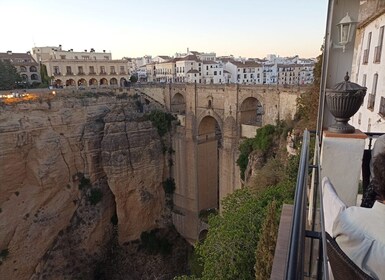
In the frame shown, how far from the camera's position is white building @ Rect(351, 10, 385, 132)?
8.90 m

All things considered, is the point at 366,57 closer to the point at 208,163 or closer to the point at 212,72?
the point at 208,163

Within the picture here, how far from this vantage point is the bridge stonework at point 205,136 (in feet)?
64.8

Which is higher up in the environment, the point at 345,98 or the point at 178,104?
the point at 345,98

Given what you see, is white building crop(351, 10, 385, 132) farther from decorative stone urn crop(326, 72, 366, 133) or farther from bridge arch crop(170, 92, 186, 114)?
bridge arch crop(170, 92, 186, 114)

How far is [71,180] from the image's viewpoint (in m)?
21.5

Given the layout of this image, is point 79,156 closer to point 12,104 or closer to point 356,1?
point 12,104

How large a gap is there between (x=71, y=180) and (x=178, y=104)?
10648 mm

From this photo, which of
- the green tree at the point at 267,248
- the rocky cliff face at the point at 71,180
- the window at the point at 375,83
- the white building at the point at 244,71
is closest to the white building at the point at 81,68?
the rocky cliff face at the point at 71,180

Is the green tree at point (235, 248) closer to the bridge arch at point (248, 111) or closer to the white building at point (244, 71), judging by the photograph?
the bridge arch at point (248, 111)

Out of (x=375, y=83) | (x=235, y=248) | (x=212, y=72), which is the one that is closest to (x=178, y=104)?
(x=375, y=83)

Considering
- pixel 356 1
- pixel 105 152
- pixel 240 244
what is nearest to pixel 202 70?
pixel 105 152

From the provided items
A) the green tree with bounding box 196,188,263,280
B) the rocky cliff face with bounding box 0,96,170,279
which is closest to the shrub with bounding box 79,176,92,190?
the rocky cliff face with bounding box 0,96,170,279

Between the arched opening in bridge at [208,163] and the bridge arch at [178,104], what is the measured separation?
3445 millimetres

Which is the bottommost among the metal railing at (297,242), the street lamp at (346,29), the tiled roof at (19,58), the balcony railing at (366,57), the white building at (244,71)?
the white building at (244,71)
